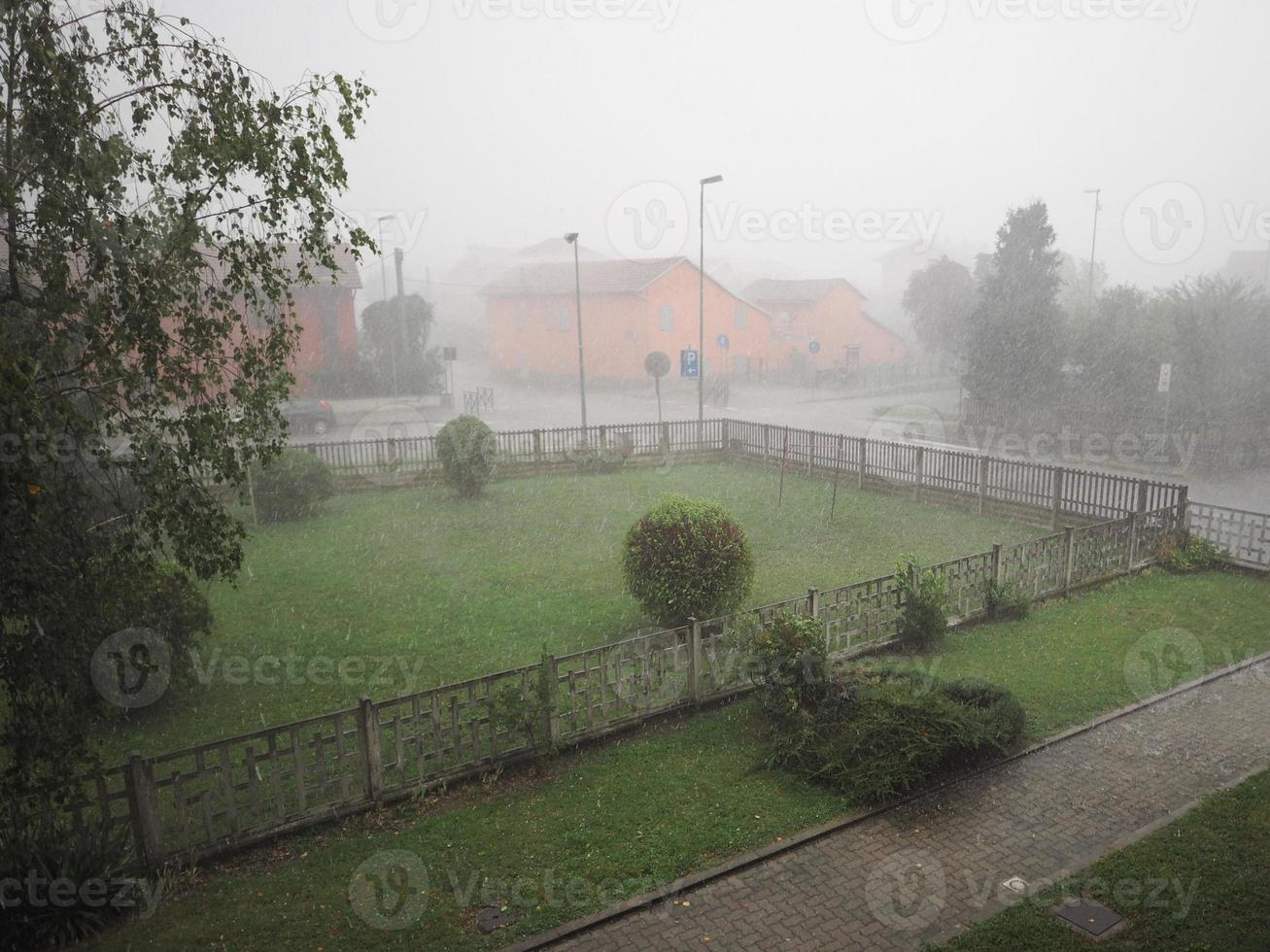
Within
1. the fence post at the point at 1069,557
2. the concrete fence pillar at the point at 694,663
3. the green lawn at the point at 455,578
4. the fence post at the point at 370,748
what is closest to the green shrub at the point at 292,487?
the green lawn at the point at 455,578

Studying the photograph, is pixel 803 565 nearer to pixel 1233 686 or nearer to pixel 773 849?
pixel 1233 686

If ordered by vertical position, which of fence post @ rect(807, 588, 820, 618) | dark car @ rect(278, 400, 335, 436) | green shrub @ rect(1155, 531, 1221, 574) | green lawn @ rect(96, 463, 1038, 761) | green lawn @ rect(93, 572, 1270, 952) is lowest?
green lawn @ rect(93, 572, 1270, 952)

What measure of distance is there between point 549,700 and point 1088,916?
4.17 meters

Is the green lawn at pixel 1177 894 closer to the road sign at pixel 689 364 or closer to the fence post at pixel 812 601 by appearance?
the fence post at pixel 812 601

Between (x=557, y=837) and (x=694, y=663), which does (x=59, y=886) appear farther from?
(x=694, y=663)

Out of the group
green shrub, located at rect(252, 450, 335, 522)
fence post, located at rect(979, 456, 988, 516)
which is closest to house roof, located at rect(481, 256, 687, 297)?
green shrub, located at rect(252, 450, 335, 522)

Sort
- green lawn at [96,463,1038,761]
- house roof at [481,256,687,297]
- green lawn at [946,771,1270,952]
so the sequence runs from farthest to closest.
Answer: house roof at [481,256,687,297], green lawn at [96,463,1038,761], green lawn at [946,771,1270,952]

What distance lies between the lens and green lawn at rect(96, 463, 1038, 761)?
885 cm

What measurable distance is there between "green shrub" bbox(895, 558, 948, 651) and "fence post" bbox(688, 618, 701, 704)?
291 cm

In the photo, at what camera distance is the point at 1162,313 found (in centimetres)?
2677

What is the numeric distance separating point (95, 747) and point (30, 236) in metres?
4.89

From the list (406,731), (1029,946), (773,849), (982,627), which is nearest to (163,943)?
(406,731)

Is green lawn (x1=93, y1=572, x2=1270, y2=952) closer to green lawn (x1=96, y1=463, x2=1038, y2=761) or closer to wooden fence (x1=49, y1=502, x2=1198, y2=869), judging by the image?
wooden fence (x1=49, y1=502, x2=1198, y2=869)

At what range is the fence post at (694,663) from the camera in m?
7.98
